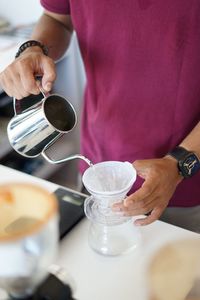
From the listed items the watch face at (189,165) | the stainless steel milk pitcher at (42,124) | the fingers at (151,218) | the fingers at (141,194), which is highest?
the stainless steel milk pitcher at (42,124)

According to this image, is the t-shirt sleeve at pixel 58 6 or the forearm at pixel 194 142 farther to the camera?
the t-shirt sleeve at pixel 58 6

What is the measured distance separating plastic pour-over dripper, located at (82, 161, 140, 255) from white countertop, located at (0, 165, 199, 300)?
2 centimetres

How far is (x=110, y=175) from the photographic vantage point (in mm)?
734

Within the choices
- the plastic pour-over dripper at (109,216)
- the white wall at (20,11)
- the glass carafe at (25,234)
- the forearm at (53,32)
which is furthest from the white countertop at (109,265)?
the white wall at (20,11)

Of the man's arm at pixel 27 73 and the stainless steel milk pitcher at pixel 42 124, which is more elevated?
the man's arm at pixel 27 73

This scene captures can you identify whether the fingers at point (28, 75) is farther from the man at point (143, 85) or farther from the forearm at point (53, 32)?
the forearm at point (53, 32)

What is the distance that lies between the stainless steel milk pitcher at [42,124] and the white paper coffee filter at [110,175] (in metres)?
0.03

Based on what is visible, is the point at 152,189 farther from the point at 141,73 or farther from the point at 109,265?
the point at 141,73

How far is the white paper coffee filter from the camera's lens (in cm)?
71

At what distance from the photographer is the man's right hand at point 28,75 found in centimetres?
Answer: 78

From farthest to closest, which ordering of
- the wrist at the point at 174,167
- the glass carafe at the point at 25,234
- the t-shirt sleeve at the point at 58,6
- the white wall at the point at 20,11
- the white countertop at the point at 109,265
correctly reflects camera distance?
1. the white wall at the point at 20,11
2. the t-shirt sleeve at the point at 58,6
3. the wrist at the point at 174,167
4. the white countertop at the point at 109,265
5. the glass carafe at the point at 25,234

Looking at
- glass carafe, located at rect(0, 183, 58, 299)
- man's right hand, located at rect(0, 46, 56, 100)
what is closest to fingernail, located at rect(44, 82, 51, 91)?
man's right hand, located at rect(0, 46, 56, 100)

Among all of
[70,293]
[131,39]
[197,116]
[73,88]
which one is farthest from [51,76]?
[73,88]

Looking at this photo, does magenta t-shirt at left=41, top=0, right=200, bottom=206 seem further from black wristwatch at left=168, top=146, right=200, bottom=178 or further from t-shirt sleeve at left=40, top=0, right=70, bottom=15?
black wristwatch at left=168, top=146, right=200, bottom=178
